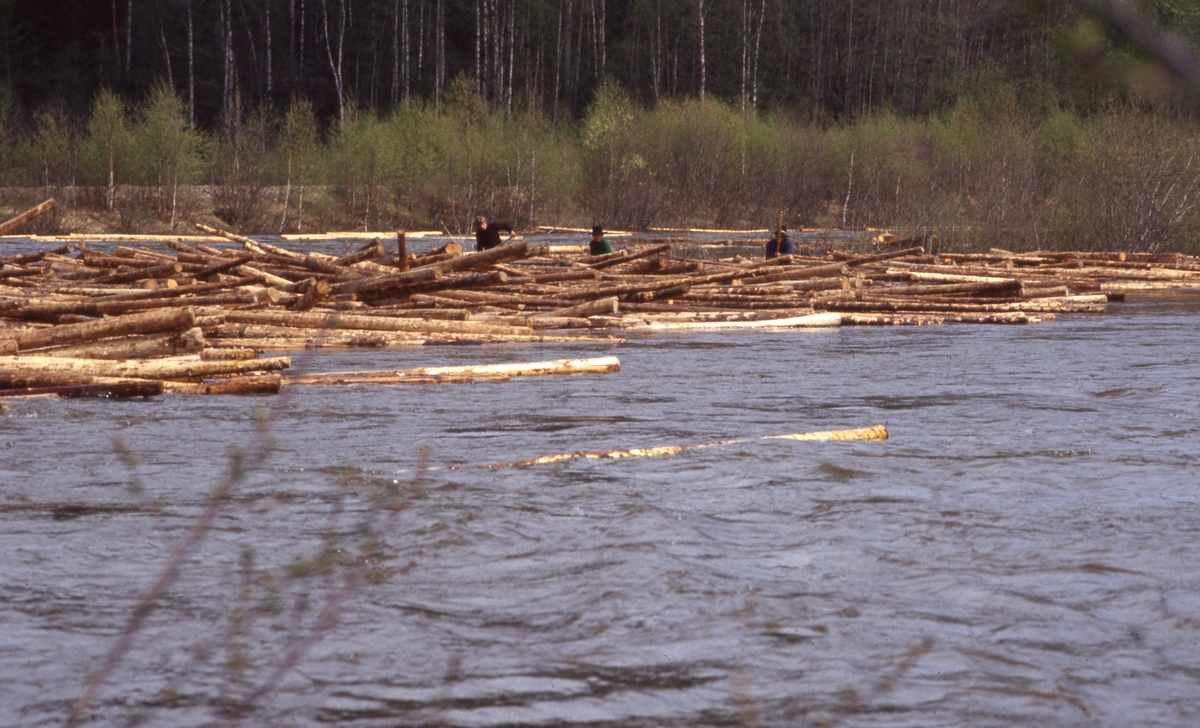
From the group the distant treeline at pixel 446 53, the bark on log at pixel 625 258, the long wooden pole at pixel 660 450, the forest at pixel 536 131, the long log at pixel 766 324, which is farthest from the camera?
the distant treeline at pixel 446 53

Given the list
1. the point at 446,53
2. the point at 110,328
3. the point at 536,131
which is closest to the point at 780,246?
the point at 110,328

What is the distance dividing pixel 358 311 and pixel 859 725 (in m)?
11.0

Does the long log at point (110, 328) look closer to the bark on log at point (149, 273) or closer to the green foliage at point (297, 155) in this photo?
the bark on log at point (149, 273)

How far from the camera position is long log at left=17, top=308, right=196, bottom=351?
9.68 m

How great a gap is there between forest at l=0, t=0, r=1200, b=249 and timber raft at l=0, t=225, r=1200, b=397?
3.72m

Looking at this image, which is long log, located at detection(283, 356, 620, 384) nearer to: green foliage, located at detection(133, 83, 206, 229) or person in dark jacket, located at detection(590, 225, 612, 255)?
person in dark jacket, located at detection(590, 225, 612, 255)

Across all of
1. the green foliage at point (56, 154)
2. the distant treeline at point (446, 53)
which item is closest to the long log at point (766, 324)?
the green foliage at point (56, 154)

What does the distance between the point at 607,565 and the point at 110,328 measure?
5.87 m

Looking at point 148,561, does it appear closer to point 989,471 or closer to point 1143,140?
point 989,471

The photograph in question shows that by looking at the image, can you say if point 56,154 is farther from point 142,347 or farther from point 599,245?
point 142,347

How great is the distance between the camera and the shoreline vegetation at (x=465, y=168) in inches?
1752

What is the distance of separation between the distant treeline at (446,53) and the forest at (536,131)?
0.47 ft

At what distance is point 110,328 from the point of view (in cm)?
975

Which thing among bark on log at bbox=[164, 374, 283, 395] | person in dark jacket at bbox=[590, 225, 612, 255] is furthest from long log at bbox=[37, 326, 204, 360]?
person in dark jacket at bbox=[590, 225, 612, 255]
